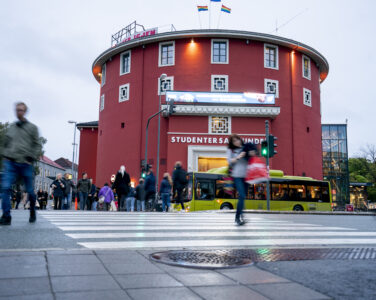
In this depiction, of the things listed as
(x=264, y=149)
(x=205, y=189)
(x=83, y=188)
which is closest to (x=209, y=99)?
(x=205, y=189)

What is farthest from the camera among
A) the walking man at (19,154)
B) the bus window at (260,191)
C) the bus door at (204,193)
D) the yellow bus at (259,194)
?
the bus window at (260,191)

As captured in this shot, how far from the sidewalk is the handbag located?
3955 millimetres

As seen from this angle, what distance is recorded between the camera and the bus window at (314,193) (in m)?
25.7

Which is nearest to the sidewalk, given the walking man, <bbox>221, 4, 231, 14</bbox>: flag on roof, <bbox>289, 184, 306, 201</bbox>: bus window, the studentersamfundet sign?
the walking man

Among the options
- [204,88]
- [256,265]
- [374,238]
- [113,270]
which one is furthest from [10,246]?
[204,88]

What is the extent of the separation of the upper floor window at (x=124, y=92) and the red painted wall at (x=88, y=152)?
11263 millimetres

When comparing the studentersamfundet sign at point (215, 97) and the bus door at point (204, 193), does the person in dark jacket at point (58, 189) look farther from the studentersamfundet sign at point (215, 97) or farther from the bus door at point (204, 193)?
the studentersamfundet sign at point (215, 97)

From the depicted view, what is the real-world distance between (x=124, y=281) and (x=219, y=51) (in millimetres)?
32013

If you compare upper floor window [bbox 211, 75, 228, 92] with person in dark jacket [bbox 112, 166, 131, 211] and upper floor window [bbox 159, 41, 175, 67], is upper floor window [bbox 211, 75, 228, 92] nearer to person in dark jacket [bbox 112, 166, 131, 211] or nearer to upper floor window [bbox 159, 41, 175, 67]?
upper floor window [bbox 159, 41, 175, 67]

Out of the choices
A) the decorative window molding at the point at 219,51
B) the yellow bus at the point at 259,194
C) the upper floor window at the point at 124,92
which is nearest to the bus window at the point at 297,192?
the yellow bus at the point at 259,194

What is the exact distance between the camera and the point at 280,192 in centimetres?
2484

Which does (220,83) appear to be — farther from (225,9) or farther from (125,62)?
(125,62)

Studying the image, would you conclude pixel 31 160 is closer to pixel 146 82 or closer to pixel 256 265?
pixel 256 265

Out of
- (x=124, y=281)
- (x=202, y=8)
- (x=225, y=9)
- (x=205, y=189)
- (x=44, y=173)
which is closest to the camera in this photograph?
(x=124, y=281)
